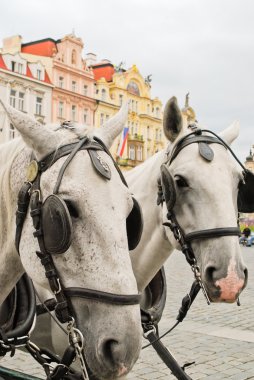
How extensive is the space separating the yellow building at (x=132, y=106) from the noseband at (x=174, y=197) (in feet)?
119

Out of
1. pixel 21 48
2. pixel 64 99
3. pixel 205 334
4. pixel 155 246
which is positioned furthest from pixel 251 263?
pixel 21 48

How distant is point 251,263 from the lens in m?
16.0

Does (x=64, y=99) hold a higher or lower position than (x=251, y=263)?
higher

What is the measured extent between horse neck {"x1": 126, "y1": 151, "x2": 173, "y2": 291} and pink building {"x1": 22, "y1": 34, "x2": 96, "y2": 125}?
3275 centimetres

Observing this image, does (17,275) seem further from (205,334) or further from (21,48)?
(21,48)

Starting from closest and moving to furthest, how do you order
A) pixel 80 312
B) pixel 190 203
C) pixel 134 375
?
pixel 80 312 → pixel 190 203 → pixel 134 375

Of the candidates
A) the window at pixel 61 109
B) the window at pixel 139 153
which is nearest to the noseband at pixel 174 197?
the window at pixel 61 109

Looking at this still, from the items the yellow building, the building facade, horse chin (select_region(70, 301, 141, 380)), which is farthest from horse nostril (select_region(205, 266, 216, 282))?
the yellow building

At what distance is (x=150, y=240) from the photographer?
3162 millimetres

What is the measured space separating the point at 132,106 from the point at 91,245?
4322 centimetres

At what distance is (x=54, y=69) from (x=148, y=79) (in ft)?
42.7

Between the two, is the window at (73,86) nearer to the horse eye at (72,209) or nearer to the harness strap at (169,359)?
the harness strap at (169,359)

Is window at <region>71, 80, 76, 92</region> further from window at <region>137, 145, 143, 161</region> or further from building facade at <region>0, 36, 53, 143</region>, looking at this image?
window at <region>137, 145, 143, 161</region>

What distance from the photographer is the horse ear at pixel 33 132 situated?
175cm
